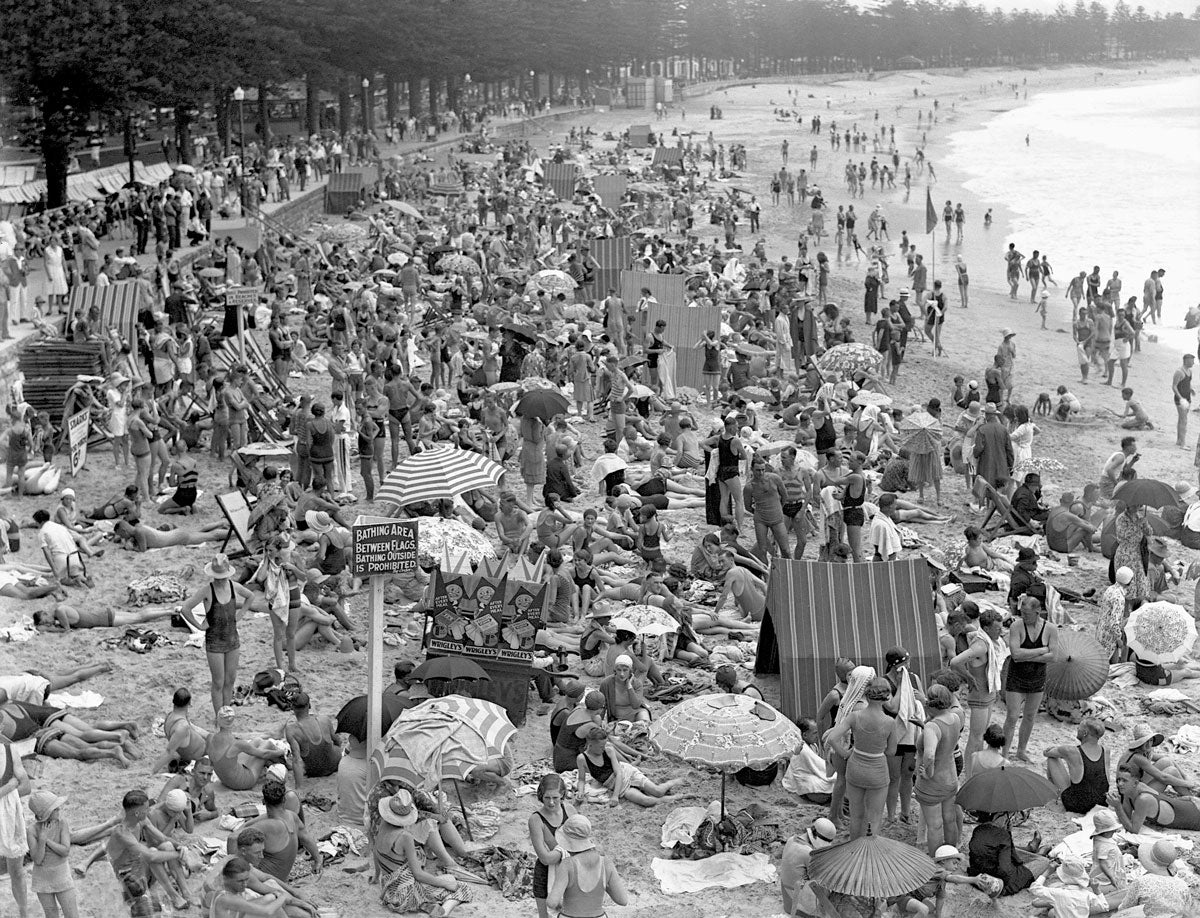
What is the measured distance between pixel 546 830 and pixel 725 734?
70.0 inches

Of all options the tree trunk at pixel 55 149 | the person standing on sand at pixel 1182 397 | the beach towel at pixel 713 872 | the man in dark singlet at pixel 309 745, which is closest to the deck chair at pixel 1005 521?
the person standing on sand at pixel 1182 397

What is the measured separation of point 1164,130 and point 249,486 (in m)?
86.0

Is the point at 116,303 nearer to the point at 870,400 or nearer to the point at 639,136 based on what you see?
the point at 870,400

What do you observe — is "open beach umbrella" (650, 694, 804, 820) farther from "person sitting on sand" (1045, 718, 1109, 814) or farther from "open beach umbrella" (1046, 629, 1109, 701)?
"open beach umbrella" (1046, 629, 1109, 701)

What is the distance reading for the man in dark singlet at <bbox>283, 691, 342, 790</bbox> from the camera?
10.2m

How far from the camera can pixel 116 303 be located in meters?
21.0

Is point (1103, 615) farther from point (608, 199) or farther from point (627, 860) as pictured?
point (608, 199)

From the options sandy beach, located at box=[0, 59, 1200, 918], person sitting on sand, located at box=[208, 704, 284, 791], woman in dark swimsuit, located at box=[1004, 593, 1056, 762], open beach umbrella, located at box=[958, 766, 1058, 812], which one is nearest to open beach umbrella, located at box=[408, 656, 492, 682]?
sandy beach, located at box=[0, 59, 1200, 918]

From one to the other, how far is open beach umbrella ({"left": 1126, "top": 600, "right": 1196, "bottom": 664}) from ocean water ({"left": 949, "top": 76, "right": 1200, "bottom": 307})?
21.4m

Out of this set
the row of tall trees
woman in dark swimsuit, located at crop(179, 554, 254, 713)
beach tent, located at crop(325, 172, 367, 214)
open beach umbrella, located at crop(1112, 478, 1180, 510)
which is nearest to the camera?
woman in dark swimsuit, located at crop(179, 554, 254, 713)

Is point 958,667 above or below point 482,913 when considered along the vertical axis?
above

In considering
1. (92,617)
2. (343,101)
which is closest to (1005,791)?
(92,617)

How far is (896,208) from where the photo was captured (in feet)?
176

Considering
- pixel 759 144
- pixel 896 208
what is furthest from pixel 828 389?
pixel 759 144
